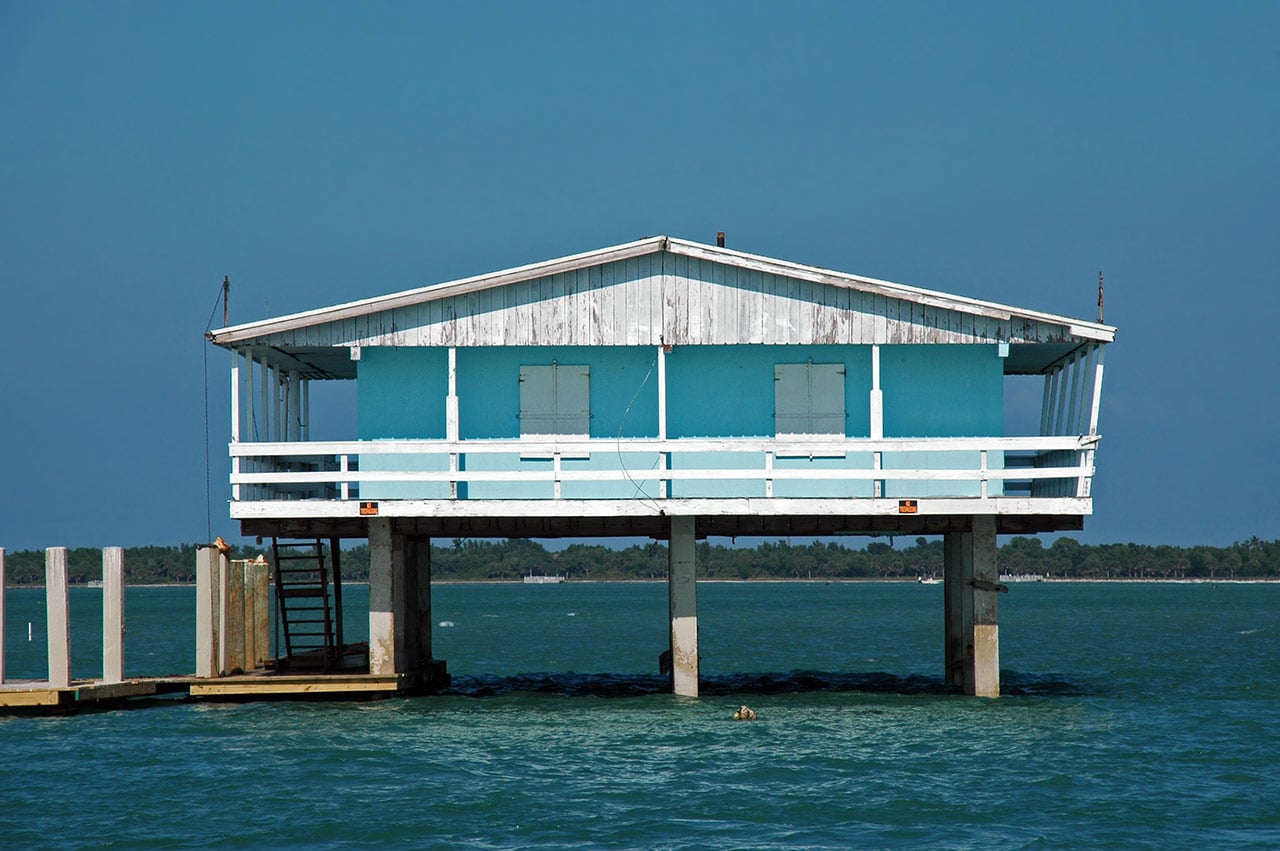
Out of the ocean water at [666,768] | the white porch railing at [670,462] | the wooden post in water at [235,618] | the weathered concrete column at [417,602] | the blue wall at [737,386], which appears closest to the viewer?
the ocean water at [666,768]

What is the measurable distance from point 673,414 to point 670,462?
828 mm

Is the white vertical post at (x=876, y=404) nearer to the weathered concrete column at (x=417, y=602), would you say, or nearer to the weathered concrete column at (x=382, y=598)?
the weathered concrete column at (x=382, y=598)

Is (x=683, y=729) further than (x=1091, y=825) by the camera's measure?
Yes

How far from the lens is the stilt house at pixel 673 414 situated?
Answer: 79.5ft

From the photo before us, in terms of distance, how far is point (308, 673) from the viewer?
87.6 ft

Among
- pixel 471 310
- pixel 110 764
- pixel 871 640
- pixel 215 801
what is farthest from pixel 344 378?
pixel 871 640

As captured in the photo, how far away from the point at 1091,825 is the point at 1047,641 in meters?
39.8

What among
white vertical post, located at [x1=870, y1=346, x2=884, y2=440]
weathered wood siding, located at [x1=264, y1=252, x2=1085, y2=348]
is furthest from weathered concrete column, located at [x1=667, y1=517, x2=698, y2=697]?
white vertical post, located at [x1=870, y1=346, x2=884, y2=440]

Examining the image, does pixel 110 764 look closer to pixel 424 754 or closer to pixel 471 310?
pixel 424 754

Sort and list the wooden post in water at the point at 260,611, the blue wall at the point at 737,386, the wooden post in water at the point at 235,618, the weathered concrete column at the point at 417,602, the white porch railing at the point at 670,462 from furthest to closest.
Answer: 1. the weathered concrete column at the point at 417,602
2. the wooden post in water at the point at 260,611
3. the wooden post in water at the point at 235,618
4. the blue wall at the point at 737,386
5. the white porch railing at the point at 670,462

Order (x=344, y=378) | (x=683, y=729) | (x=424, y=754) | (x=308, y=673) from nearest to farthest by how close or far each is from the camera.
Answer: (x=424, y=754) → (x=683, y=729) → (x=308, y=673) → (x=344, y=378)

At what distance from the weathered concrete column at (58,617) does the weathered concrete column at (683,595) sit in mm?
9952

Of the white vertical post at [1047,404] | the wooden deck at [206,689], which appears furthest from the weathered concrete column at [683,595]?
the white vertical post at [1047,404]

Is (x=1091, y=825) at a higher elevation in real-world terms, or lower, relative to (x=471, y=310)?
lower
